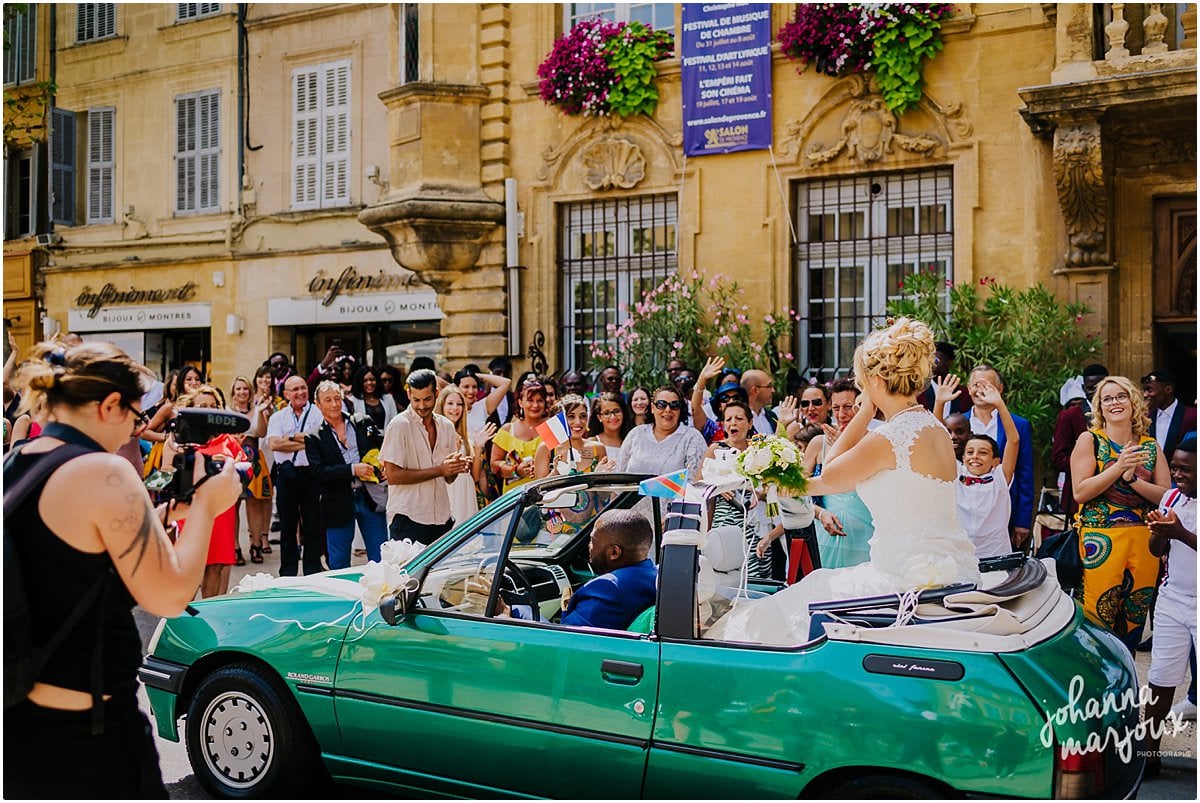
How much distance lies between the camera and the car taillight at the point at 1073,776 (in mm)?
3766

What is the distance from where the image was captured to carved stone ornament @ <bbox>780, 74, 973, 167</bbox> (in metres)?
13.5

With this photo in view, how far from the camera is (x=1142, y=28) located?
12.0m

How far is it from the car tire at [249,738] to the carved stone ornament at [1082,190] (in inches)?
390

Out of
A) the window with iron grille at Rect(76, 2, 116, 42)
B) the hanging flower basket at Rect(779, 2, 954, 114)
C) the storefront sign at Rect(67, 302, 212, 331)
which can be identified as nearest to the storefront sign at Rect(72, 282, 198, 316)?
the storefront sign at Rect(67, 302, 212, 331)

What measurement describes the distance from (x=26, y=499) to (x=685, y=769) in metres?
2.40

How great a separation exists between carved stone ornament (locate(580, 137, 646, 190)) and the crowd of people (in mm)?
3740

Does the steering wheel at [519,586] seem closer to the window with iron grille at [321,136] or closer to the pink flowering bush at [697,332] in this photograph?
the pink flowering bush at [697,332]

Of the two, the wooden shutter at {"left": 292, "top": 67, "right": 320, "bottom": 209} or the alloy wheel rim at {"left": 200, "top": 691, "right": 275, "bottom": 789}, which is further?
the wooden shutter at {"left": 292, "top": 67, "right": 320, "bottom": 209}

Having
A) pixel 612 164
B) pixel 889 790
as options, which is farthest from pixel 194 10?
pixel 889 790

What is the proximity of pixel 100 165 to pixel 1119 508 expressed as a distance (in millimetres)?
21578

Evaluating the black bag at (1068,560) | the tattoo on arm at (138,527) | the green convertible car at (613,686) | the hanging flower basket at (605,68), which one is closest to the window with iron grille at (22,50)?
the hanging flower basket at (605,68)

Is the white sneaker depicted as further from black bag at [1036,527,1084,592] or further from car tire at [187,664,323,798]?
car tire at [187,664,323,798]

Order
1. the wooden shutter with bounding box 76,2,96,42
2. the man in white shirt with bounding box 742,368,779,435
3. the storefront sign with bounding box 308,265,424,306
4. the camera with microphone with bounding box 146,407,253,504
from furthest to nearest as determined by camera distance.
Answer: the wooden shutter with bounding box 76,2,96,42 → the storefront sign with bounding box 308,265,424,306 → the man in white shirt with bounding box 742,368,779,435 → the camera with microphone with bounding box 146,407,253,504

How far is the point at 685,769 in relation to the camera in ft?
14.0
